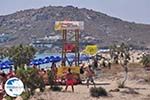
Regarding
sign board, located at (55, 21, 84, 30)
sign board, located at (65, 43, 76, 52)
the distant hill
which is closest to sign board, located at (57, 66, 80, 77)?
sign board, located at (65, 43, 76, 52)


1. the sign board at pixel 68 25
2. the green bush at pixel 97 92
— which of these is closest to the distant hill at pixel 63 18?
the sign board at pixel 68 25

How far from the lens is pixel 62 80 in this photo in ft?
92.7

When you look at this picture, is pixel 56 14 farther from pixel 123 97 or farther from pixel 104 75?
pixel 123 97

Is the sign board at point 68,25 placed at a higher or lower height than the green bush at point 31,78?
higher

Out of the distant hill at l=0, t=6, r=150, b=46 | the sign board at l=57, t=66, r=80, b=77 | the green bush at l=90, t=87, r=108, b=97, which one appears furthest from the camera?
the distant hill at l=0, t=6, r=150, b=46

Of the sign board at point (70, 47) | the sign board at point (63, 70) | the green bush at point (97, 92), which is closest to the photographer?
the green bush at point (97, 92)

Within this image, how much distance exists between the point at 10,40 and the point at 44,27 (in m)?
22.3

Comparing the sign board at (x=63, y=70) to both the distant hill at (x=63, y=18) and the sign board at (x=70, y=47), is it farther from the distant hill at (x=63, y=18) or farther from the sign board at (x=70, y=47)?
the distant hill at (x=63, y=18)

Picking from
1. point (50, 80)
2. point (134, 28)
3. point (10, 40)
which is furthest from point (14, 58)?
point (134, 28)

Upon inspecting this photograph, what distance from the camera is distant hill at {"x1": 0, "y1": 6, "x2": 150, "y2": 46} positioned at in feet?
580

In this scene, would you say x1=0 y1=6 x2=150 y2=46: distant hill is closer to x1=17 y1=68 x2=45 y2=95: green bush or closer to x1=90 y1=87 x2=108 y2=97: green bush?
x1=90 y1=87 x2=108 y2=97: green bush

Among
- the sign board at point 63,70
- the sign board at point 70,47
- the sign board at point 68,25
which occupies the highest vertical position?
the sign board at point 68,25

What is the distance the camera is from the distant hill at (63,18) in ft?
580

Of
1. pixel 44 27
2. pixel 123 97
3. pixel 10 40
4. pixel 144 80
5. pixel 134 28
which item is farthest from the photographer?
pixel 134 28
